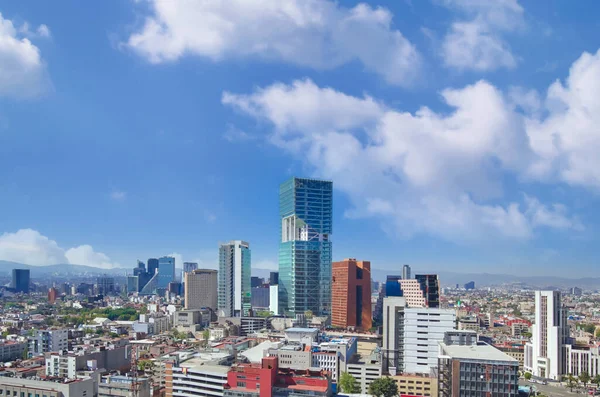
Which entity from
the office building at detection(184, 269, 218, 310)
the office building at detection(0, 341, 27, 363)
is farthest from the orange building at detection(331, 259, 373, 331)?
the office building at detection(0, 341, 27, 363)

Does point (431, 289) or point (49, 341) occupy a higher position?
point (431, 289)

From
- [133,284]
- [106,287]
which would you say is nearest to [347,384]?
[106,287]

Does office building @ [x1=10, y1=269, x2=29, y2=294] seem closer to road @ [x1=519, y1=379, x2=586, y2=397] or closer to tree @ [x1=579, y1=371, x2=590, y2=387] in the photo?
road @ [x1=519, y1=379, x2=586, y2=397]

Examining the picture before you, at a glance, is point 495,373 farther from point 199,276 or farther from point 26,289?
point 26,289

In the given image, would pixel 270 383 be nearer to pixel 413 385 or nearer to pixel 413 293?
pixel 413 385

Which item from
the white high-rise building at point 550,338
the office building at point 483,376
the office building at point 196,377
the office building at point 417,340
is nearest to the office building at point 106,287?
the office building at point 417,340

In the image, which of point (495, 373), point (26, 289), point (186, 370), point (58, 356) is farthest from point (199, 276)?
point (26, 289)
